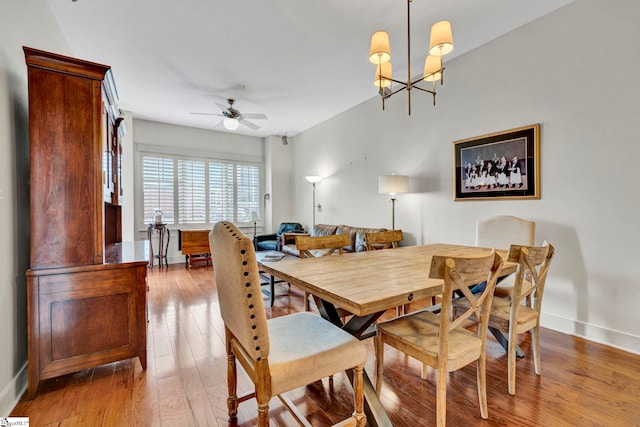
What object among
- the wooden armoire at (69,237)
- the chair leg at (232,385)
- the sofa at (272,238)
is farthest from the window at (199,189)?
the chair leg at (232,385)

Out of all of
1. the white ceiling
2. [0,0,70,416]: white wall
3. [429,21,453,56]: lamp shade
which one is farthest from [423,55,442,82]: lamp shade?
[0,0,70,416]: white wall

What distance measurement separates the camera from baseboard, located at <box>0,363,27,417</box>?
1536 mm

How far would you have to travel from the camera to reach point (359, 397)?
4.15 feet

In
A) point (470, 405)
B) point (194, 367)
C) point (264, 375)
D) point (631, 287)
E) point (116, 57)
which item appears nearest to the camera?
point (264, 375)

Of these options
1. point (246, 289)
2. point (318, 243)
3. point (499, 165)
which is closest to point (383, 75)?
point (318, 243)

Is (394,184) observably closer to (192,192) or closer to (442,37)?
(442,37)

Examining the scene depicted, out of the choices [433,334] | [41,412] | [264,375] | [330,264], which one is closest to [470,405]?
[433,334]

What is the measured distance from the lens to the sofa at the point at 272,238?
591cm

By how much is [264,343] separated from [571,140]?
3.11m

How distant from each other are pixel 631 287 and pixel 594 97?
63.2 inches

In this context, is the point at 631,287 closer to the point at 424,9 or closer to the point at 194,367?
the point at 424,9

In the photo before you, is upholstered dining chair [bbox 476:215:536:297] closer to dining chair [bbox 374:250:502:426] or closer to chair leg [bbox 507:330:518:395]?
chair leg [bbox 507:330:518:395]

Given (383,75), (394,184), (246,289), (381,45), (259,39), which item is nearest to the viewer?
(246,289)

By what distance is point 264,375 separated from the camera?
109cm
